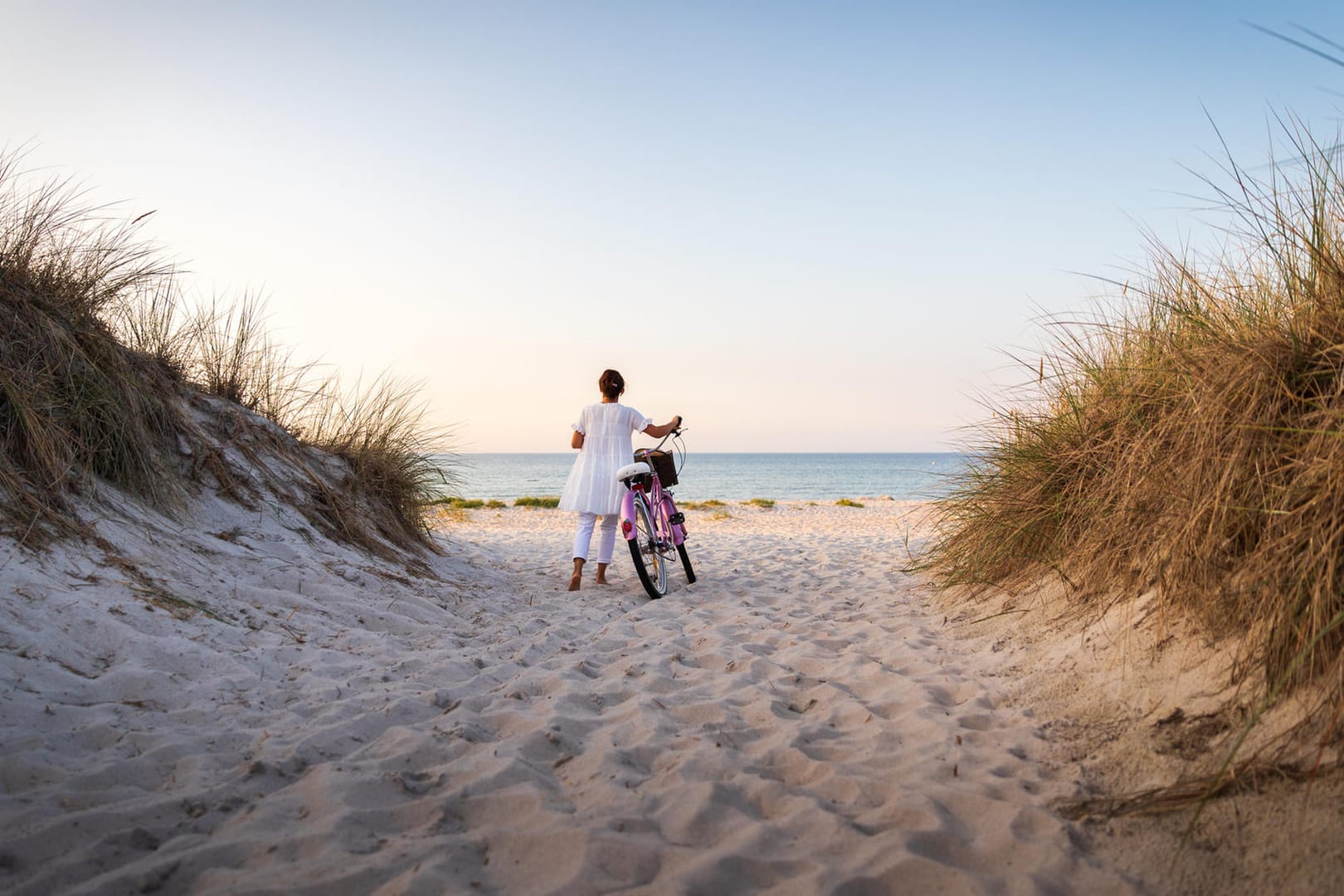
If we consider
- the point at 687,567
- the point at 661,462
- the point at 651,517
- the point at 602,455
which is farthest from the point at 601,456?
the point at 687,567

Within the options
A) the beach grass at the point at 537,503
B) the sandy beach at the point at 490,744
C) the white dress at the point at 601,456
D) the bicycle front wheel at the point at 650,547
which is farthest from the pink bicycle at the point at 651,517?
the beach grass at the point at 537,503

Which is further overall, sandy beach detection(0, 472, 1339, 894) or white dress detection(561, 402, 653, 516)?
white dress detection(561, 402, 653, 516)

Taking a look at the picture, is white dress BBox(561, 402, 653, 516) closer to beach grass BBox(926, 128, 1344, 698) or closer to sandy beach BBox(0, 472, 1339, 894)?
sandy beach BBox(0, 472, 1339, 894)

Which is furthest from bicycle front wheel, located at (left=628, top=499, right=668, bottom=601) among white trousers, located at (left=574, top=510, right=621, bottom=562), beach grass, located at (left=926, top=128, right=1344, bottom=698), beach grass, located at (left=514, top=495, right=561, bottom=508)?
beach grass, located at (left=514, top=495, right=561, bottom=508)

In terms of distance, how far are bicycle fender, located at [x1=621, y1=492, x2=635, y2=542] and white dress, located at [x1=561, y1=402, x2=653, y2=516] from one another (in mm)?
238

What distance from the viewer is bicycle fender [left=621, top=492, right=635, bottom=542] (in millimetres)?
6055

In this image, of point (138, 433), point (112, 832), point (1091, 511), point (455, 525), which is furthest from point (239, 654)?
point (455, 525)

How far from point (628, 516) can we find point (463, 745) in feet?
11.1

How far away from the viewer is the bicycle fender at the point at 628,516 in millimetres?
6055

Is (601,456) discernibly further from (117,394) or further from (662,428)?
(117,394)

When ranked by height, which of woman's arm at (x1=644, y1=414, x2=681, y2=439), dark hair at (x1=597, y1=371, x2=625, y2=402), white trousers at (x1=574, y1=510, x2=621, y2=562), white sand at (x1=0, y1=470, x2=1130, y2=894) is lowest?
white sand at (x1=0, y1=470, x2=1130, y2=894)

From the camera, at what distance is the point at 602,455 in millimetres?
6551

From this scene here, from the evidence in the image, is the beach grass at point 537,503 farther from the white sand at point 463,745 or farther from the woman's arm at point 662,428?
the white sand at point 463,745

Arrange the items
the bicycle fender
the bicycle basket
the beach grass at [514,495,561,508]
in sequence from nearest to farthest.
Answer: the bicycle fender → the bicycle basket → the beach grass at [514,495,561,508]
